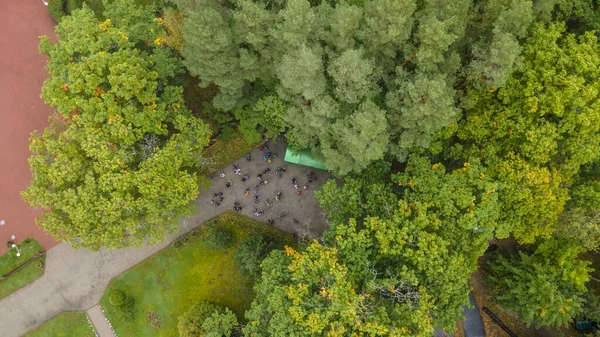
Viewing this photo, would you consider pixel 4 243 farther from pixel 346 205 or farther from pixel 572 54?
pixel 572 54

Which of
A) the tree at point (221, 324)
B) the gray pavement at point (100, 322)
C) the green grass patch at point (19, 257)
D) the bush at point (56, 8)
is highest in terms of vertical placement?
the bush at point (56, 8)

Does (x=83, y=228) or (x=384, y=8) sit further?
(x=83, y=228)

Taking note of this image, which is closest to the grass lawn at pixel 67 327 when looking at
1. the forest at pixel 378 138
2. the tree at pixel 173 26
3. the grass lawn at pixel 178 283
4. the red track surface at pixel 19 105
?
the grass lawn at pixel 178 283

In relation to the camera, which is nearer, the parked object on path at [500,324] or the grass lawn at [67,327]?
the parked object on path at [500,324]

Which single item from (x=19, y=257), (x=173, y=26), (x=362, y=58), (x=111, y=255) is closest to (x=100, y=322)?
(x=111, y=255)

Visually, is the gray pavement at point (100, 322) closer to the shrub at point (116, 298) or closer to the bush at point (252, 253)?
the shrub at point (116, 298)

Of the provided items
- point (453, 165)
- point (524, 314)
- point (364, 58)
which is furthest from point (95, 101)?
point (524, 314)

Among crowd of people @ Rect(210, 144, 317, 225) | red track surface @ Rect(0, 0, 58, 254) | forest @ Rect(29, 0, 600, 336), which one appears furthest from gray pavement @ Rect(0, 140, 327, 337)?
forest @ Rect(29, 0, 600, 336)
